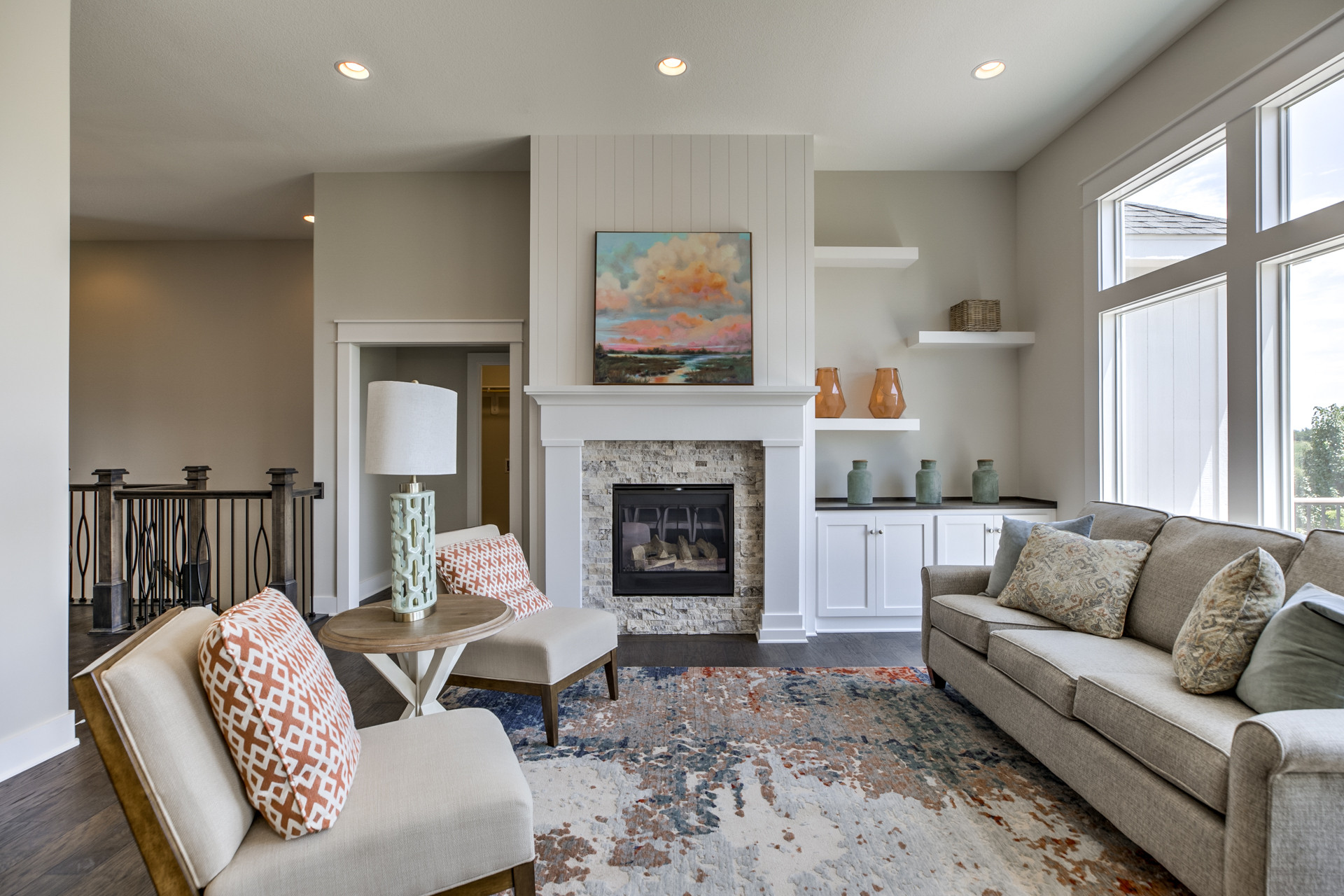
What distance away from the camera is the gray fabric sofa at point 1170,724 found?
132cm

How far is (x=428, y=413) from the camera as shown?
2.08 metres

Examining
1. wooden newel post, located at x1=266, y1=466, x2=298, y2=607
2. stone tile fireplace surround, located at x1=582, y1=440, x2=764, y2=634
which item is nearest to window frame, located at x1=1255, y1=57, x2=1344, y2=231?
stone tile fireplace surround, located at x1=582, y1=440, x2=764, y2=634

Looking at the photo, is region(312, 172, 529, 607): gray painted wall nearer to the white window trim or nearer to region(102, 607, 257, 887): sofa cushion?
region(102, 607, 257, 887): sofa cushion

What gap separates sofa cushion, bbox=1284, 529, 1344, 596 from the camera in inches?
71.4

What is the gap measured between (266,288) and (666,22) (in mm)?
4545

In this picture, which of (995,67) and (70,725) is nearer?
(70,725)

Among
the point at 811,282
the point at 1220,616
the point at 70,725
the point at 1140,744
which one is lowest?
the point at 70,725

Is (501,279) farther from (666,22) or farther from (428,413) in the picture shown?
(428,413)

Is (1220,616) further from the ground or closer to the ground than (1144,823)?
further from the ground

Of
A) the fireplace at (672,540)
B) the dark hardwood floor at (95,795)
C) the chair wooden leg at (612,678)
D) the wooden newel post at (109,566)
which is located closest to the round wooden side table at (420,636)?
the dark hardwood floor at (95,795)

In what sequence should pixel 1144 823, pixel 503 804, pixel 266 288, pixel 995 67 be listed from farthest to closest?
pixel 266 288, pixel 995 67, pixel 1144 823, pixel 503 804

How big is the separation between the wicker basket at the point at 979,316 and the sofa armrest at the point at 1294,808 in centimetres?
326

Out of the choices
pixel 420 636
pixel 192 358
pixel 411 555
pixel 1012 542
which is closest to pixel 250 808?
pixel 420 636

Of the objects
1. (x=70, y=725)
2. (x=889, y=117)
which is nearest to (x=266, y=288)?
(x=70, y=725)
